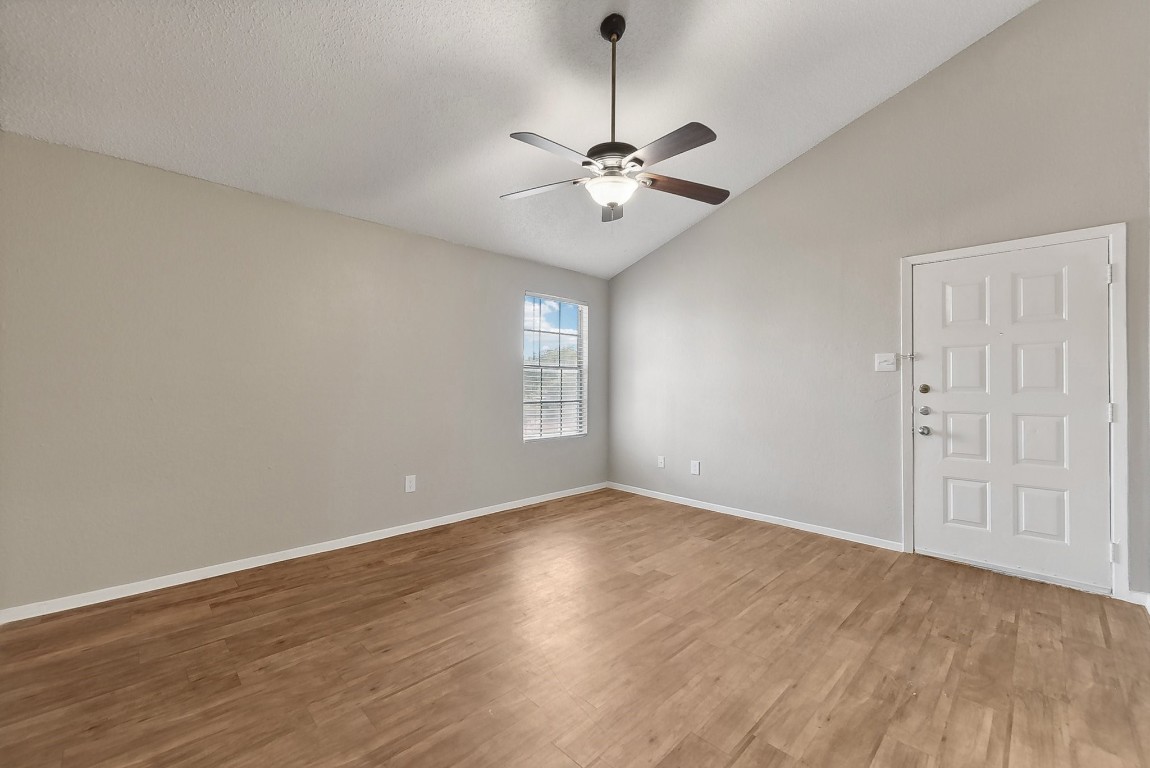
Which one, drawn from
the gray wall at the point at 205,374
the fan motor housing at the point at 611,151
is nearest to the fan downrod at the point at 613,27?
the fan motor housing at the point at 611,151

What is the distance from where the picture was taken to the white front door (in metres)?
2.70

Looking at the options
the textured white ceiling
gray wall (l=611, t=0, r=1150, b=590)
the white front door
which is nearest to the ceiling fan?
the textured white ceiling

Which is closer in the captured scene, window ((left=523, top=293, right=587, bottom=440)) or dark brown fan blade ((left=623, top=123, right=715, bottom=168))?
dark brown fan blade ((left=623, top=123, right=715, bottom=168))

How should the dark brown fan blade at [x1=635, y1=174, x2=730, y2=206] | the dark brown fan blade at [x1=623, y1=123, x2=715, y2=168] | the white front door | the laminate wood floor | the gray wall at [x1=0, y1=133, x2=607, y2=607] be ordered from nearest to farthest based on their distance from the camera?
1. the laminate wood floor
2. the dark brown fan blade at [x1=623, y1=123, x2=715, y2=168]
3. the dark brown fan blade at [x1=635, y1=174, x2=730, y2=206]
4. the gray wall at [x1=0, y1=133, x2=607, y2=607]
5. the white front door

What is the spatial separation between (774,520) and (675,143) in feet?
10.8

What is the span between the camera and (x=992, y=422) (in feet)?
9.91

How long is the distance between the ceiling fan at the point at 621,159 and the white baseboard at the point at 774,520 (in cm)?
280

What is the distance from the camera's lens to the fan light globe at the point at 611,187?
222 cm

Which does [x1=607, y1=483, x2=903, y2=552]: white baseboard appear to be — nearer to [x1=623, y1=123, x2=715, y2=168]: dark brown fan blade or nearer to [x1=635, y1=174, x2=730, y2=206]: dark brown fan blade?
[x1=635, y1=174, x2=730, y2=206]: dark brown fan blade

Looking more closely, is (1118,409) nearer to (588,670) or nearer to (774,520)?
(774,520)

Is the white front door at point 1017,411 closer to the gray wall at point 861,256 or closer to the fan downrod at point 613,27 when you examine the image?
the gray wall at point 861,256

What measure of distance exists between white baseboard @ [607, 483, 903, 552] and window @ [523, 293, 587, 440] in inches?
41.0

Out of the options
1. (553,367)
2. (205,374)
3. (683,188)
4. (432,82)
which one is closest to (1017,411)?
(683,188)

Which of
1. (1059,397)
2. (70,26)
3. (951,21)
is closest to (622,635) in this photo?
(1059,397)
